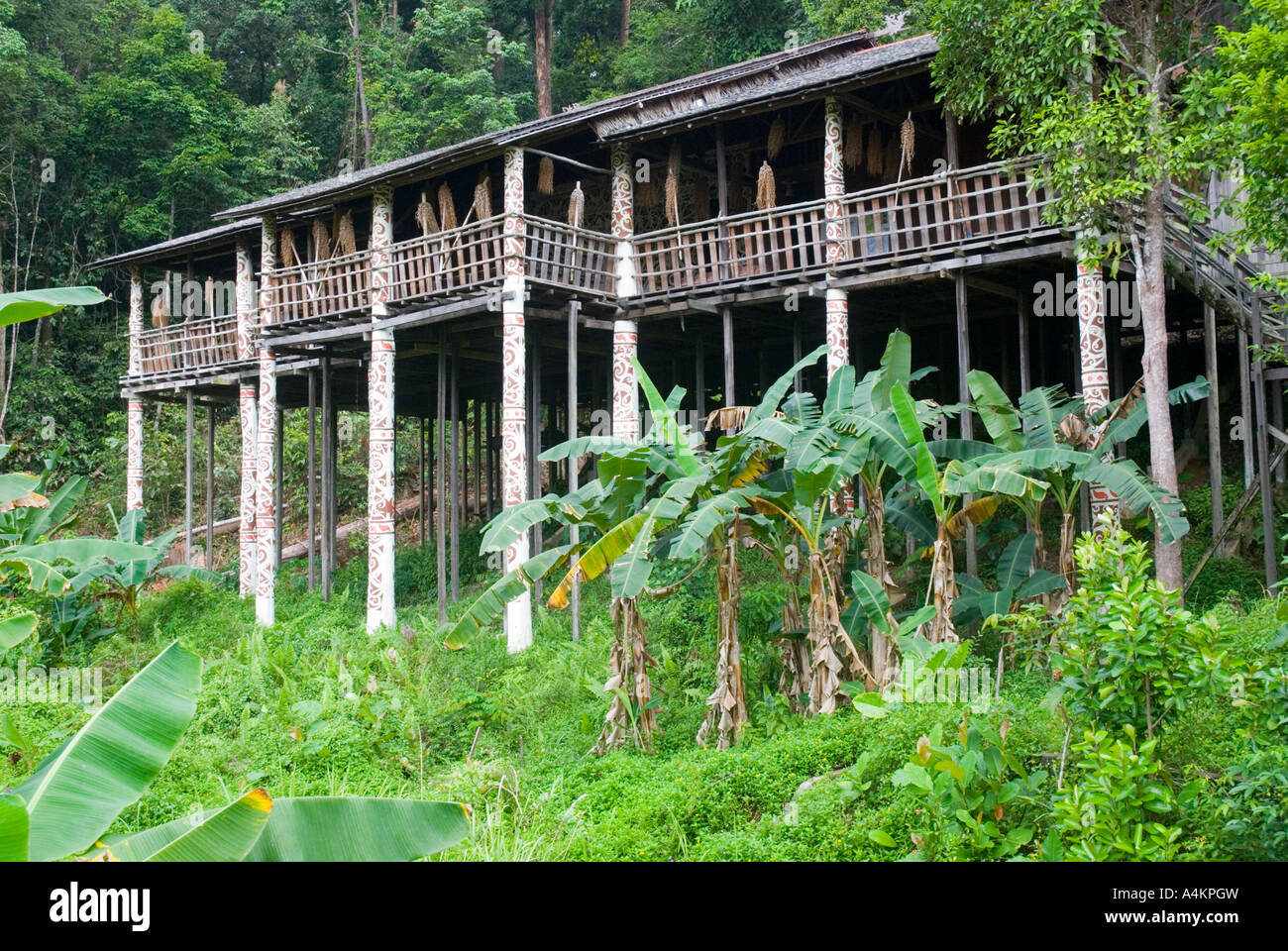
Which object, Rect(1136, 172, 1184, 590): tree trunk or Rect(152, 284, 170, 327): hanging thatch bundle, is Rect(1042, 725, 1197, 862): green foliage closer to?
Rect(1136, 172, 1184, 590): tree trunk

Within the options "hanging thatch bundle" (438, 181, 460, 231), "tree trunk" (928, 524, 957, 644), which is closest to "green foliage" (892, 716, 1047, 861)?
"tree trunk" (928, 524, 957, 644)

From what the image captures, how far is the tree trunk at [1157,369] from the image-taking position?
1014 cm

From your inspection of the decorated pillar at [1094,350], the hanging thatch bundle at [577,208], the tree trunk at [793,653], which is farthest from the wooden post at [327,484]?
the decorated pillar at [1094,350]

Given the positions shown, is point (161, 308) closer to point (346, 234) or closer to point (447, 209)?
point (346, 234)

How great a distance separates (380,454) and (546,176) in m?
4.31

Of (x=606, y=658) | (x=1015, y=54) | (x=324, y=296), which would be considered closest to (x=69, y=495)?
(x=324, y=296)

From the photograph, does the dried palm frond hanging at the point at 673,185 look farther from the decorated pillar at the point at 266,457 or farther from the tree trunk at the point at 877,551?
the decorated pillar at the point at 266,457

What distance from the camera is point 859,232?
13320mm

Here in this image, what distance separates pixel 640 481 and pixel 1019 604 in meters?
3.73

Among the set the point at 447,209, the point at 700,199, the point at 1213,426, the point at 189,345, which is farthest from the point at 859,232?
the point at 189,345

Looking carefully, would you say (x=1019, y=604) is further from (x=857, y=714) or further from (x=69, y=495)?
(x=69, y=495)

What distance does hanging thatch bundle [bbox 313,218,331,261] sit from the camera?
17.4 metres

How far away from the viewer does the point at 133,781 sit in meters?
3.80

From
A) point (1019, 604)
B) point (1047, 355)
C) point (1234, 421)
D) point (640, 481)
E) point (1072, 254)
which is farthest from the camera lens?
point (1047, 355)
